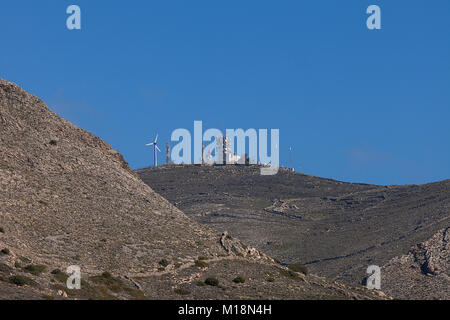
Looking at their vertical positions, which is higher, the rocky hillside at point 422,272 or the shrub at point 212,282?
the rocky hillside at point 422,272

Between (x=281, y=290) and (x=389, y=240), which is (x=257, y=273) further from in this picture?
(x=389, y=240)

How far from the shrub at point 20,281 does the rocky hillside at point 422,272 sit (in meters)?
67.2

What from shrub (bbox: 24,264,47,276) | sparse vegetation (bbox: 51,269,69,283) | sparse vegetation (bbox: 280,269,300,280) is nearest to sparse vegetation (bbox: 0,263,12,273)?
shrub (bbox: 24,264,47,276)

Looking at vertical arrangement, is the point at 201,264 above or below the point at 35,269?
above

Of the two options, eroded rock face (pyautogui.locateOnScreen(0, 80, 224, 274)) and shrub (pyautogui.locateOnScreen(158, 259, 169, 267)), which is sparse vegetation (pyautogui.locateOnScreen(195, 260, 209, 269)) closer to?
eroded rock face (pyautogui.locateOnScreen(0, 80, 224, 274))

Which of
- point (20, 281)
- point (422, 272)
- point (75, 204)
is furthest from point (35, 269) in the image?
point (422, 272)

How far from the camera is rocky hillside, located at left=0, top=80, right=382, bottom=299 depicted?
92688 millimetres

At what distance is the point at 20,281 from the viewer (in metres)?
79.5

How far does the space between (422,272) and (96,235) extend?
205 ft

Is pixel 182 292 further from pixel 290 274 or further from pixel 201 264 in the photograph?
pixel 290 274

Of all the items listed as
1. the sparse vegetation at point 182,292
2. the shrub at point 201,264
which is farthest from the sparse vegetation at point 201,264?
the sparse vegetation at point 182,292

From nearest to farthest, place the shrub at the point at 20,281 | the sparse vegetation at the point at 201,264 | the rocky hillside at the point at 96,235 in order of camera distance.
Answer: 1. the shrub at the point at 20,281
2. the rocky hillside at the point at 96,235
3. the sparse vegetation at the point at 201,264

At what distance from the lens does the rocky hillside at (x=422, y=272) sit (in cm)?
13575

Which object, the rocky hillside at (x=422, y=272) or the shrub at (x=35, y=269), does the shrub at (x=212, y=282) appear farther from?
the rocky hillside at (x=422, y=272)
